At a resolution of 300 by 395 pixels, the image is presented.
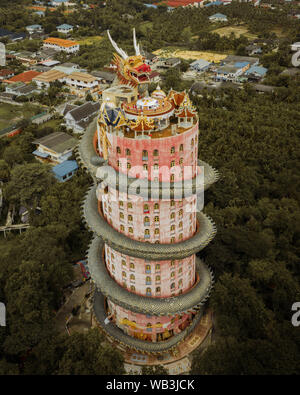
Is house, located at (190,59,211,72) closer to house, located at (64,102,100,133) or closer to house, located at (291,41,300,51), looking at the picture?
house, located at (291,41,300,51)

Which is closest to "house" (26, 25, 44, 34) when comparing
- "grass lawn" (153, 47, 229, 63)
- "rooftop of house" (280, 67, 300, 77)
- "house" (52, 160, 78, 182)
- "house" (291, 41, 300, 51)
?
"grass lawn" (153, 47, 229, 63)

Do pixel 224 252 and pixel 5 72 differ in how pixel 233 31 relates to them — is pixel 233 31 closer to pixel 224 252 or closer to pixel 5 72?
pixel 5 72

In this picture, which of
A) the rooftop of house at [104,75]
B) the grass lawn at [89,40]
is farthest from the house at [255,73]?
the grass lawn at [89,40]

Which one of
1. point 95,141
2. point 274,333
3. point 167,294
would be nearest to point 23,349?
point 167,294

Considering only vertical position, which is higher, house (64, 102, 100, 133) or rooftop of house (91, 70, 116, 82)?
rooftop of house (91, 70, 116, 82)

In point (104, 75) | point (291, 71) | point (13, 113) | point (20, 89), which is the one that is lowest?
point (13, 113)

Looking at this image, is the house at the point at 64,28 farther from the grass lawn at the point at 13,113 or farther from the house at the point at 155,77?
the grass lawn at the point at 13,113

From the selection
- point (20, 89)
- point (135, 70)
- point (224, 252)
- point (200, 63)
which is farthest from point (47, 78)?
point (135, 70)
